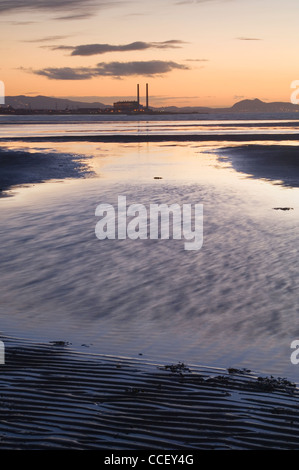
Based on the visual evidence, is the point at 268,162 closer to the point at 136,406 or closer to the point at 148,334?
the point at 148,334

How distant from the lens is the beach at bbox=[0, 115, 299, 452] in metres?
5.02

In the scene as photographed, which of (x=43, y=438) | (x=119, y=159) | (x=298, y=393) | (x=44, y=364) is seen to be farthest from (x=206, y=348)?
(x=119, y=159)

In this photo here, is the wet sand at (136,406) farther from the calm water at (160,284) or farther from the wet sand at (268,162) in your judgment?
the wet sand at (268,162)

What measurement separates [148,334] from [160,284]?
242cm

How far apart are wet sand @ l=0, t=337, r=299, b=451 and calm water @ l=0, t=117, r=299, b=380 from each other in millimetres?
494

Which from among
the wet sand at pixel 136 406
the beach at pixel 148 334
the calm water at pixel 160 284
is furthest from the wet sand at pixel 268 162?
the wet sand at pixel 136 406

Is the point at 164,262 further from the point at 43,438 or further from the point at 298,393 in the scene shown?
the point at 43,438

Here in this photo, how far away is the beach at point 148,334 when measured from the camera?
5023 millimetres

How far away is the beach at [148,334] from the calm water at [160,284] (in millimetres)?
30

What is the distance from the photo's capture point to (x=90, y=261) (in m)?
11.3

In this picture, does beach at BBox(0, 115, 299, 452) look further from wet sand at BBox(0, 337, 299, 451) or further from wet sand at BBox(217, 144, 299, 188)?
wet sand at BBox(217, 144, 299, 188)

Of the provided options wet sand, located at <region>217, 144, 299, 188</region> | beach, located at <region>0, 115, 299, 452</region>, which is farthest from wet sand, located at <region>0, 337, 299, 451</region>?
wet sand, located at <region>217, 144, 299, 188</region>

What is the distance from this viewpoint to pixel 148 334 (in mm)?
7398

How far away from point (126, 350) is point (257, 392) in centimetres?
177
